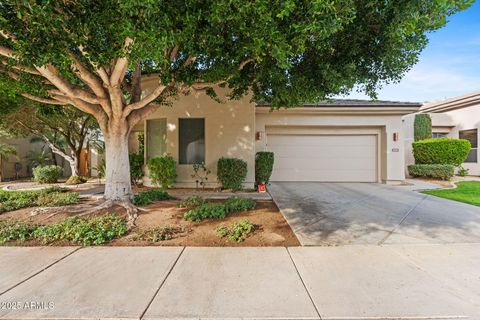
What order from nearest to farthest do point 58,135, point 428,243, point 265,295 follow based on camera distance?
point 265,295 → point 428,243 → point 58,135

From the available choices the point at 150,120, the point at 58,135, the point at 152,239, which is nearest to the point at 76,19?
the point at 152,239

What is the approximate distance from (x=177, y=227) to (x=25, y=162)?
1696 centimetres

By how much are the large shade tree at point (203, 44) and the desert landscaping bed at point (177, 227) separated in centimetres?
102

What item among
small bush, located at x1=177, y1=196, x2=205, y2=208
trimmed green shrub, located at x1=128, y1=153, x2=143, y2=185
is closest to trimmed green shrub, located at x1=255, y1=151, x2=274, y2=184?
small bush, located at x1=177, y1=196, x2=205, y2=208

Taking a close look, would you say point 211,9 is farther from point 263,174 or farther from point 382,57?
point 263,174

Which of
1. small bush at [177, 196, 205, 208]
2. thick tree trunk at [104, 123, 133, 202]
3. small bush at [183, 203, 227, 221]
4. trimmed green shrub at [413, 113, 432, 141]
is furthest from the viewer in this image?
→ trimmed green shrub at [413, 113, 432, 141]

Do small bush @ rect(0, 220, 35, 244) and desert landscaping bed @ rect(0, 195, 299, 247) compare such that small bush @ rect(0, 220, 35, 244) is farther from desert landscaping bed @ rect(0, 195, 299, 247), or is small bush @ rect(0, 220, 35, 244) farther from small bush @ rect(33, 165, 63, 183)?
small bush @ rect(33, 165, 63, 183)

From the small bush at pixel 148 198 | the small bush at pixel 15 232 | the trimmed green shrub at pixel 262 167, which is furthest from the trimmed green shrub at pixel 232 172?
the small bush at pixel 15 232

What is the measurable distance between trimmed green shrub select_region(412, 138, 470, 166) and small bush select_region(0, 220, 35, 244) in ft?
53.5

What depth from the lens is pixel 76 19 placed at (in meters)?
3.70

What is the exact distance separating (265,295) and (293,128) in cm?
964

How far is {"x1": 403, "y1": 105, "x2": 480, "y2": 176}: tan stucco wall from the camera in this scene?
14203 millimetres

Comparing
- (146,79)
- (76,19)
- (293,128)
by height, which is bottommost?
(293,128)

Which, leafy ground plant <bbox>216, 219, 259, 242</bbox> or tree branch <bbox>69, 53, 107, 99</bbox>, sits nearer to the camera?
leafy ground plant <bbox>216, 219, 259, 242</bbox>
